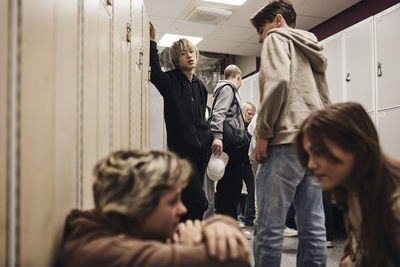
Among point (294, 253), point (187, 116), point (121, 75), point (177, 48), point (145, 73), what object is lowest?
point (294, 253)

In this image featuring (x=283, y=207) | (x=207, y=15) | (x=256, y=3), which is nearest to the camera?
(x=283, y=207)

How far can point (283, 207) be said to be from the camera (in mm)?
1509

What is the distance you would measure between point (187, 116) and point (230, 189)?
867 mm

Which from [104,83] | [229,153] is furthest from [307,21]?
[104,83]

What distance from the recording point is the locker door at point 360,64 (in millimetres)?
3826

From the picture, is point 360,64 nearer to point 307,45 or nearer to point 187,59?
point 187,59

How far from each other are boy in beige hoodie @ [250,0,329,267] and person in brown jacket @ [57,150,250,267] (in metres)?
0.67

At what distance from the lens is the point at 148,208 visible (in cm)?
80

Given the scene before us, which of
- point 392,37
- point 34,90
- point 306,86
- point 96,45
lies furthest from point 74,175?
point 392,37

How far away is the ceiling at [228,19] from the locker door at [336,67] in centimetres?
58

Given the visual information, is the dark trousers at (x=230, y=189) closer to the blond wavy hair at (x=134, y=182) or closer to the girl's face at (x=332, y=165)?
the girl's face at (x=332, y=165)

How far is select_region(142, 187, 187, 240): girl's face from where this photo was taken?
2.72 feet

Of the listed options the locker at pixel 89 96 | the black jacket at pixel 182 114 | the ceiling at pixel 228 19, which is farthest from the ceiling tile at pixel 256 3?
the locker at pixel 89 96

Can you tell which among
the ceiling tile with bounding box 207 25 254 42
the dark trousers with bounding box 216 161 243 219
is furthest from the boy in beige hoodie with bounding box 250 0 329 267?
the ceiling tile with bounding box 207 25 254 42
